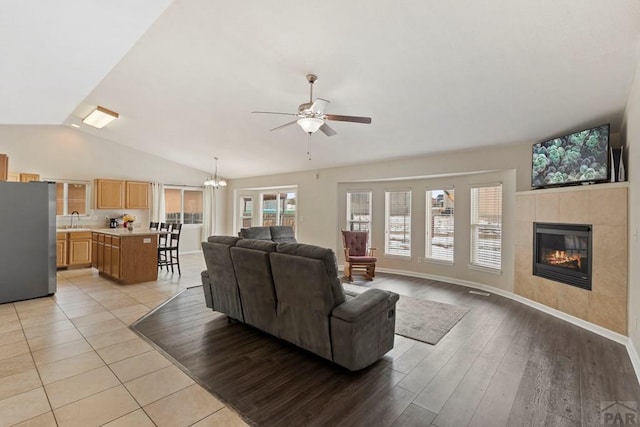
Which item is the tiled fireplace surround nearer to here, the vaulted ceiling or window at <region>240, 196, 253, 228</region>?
the vaulted ceiling

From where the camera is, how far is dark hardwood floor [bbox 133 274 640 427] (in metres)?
2.12

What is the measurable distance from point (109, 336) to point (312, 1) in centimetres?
399

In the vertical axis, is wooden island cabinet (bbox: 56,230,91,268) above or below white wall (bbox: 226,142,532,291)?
below

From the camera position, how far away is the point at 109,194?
7.76 m

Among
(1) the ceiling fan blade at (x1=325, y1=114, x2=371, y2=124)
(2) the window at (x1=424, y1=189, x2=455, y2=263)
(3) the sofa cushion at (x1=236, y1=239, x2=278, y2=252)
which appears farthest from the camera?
(2) the window at (x1=424, y1=189, x2=455, y2=263)

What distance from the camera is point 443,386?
247cm

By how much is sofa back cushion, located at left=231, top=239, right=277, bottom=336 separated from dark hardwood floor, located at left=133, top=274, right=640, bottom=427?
25cm

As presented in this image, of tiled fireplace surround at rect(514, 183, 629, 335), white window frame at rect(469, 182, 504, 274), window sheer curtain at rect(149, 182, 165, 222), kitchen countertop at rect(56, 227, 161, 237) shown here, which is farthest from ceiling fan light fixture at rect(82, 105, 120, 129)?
tiled fireplace surround at rect(514, 183, 629, 335)

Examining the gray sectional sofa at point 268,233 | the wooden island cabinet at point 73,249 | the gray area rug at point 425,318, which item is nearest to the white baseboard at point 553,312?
the gray area rug at point 425,318

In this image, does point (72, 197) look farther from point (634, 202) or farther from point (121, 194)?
point (634, 202)

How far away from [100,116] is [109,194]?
8.39ft

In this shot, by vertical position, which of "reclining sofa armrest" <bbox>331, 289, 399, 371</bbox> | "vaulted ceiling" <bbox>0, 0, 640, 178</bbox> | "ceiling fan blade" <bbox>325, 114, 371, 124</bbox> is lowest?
"reclining sofa armrest" <bbox>331, 289, 399, 371</bbox>

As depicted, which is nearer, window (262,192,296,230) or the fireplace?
the fireplace

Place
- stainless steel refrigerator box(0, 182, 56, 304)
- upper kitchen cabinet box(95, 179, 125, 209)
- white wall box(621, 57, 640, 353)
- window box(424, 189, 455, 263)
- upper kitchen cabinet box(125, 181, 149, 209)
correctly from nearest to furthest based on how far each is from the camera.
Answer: white wall box(621, 57, 640, 353)
stainless steel refrigerator box(0, 182, 56, 304)
window box(424, 189, 455, 263)
upper kitchen cabinet box(95, 179, 125, 209)
upper kitchen cabinet box(125, 181, 149, 209)
